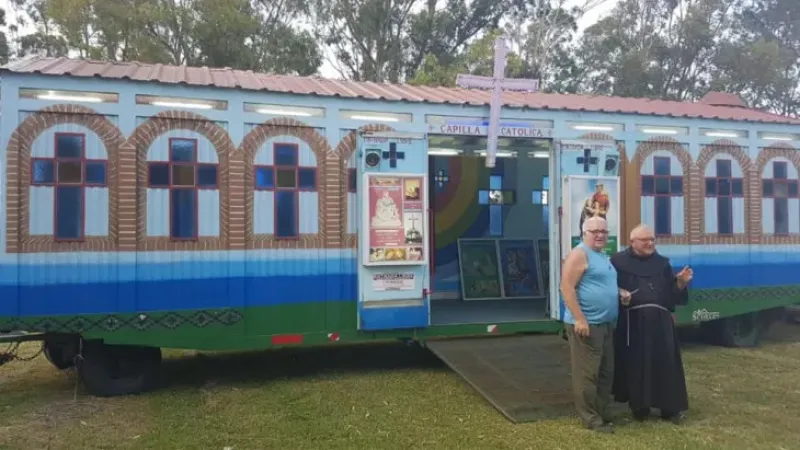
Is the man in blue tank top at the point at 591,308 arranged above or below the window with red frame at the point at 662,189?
below

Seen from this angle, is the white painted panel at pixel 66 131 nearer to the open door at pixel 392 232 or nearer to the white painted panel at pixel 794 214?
the open door at pixel 392 232

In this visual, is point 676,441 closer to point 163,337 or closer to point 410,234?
point 410,234

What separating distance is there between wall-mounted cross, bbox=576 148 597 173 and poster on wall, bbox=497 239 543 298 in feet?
11.0

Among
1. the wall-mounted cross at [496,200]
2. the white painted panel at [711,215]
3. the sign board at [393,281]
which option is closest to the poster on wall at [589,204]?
the white painted panel at [711,215]

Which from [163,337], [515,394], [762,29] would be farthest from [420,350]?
[762,29]

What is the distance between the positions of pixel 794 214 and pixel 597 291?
5.78m

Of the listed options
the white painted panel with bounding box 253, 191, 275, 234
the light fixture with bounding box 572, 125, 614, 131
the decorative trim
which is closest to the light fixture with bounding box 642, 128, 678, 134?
the light fixture with bounding box 572, 125, 614, 131

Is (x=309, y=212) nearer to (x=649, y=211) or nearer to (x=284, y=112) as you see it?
(x=284, y=112)

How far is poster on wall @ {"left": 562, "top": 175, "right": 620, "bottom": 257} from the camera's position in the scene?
749 centimetres

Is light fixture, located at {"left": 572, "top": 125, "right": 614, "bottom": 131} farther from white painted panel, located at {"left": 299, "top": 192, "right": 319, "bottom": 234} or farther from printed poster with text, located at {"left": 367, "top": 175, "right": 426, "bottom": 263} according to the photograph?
white painted panel, located at {"left": 299, "top": 192, "right": 319, "bottom": 234}

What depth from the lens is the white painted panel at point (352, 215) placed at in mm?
6941

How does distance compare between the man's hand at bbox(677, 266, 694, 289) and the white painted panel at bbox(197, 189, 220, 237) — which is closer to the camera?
the man's hand at bbox(677, 266, 694, 289)

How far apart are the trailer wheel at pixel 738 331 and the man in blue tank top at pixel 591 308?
479 centimetres

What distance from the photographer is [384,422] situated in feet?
17.8
